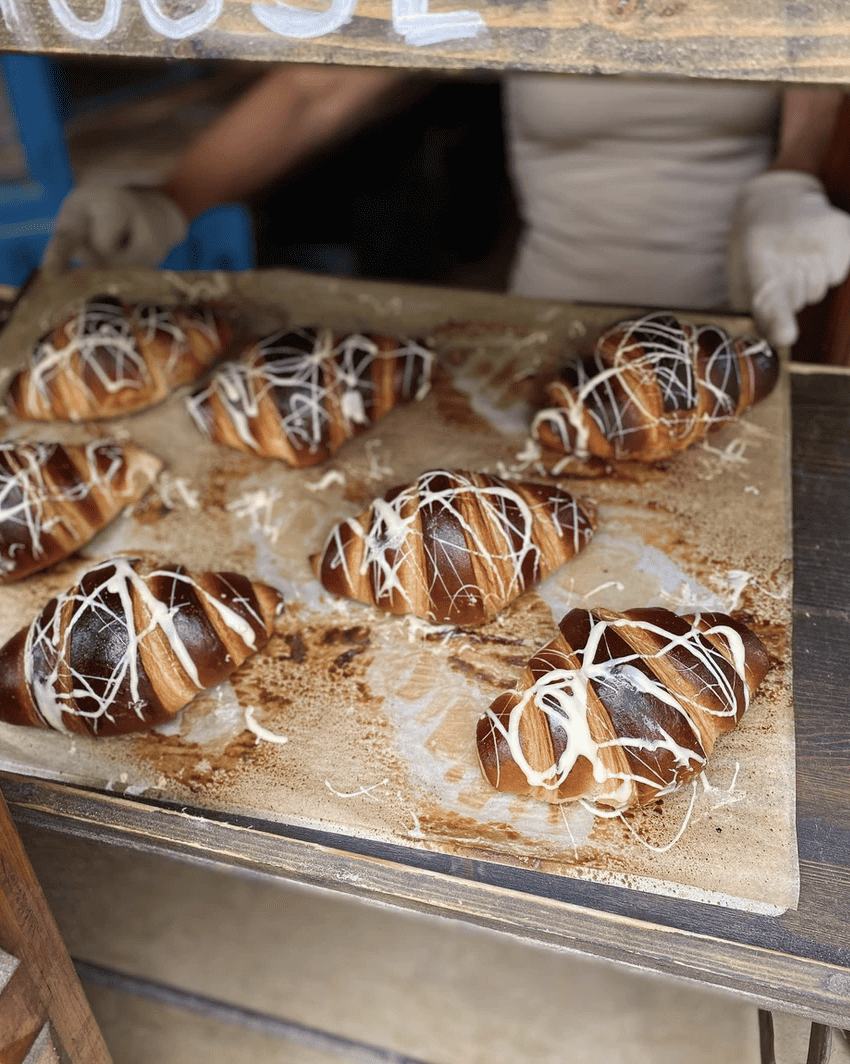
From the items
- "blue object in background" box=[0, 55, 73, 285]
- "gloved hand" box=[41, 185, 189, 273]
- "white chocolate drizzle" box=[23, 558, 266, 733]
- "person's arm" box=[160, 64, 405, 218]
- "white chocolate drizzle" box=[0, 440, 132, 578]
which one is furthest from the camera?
"blue object in background" box=[0, 55, 73, 285]

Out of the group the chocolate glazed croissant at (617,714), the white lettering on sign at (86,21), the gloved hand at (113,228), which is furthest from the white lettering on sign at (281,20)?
the gloved hand at (113,228)

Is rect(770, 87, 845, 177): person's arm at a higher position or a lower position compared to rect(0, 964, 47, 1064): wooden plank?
higher

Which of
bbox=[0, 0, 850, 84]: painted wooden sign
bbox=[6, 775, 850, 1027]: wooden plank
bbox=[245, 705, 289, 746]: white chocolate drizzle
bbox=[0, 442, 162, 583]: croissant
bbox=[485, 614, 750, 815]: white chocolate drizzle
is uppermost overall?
bbox=[0, 0, 850, 84]: painted wooden sign

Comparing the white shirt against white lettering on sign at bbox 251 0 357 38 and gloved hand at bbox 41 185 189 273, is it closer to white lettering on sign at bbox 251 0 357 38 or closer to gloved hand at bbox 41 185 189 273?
gloved hand at bbox 41 185 189 273

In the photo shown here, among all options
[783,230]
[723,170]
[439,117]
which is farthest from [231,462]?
[439,117]

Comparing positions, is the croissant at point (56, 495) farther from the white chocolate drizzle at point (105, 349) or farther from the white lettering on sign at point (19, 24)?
the white lettering on sign at point (19, 24)

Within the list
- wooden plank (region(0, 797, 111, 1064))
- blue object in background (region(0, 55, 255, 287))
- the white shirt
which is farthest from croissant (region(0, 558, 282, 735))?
blue object in background (region(0, 55, 255, 287))

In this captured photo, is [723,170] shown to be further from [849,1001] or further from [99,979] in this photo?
[99,979]

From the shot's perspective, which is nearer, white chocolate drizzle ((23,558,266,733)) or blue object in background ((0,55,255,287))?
white chocolate drizzle ((23,558,266,733))
